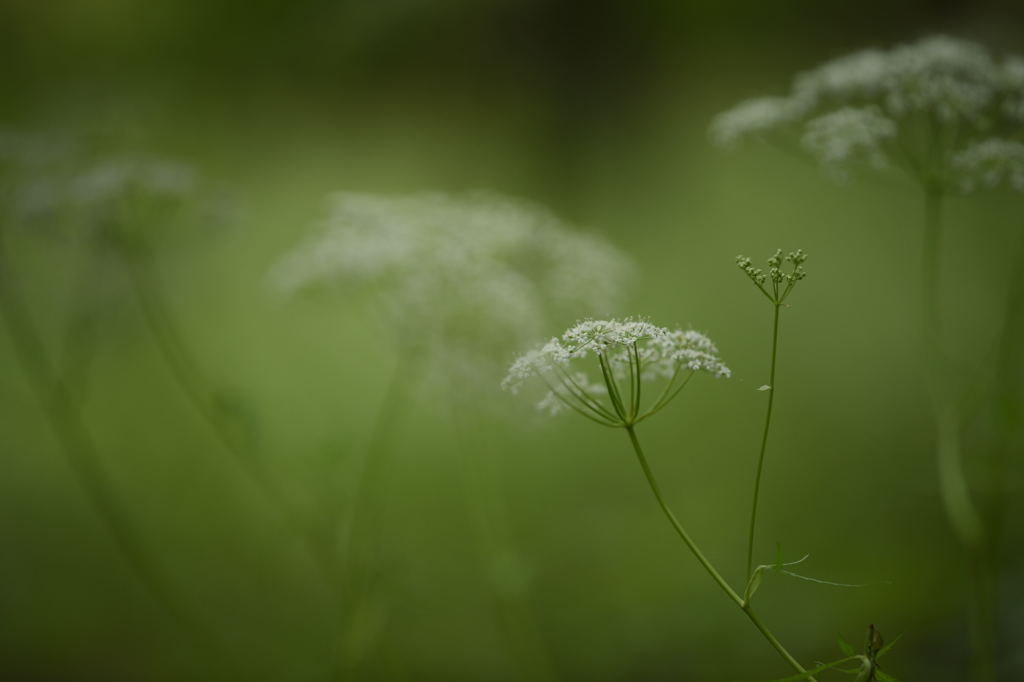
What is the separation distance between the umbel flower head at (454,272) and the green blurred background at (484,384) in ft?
0.58

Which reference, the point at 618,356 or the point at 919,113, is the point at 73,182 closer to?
the point at 618,356

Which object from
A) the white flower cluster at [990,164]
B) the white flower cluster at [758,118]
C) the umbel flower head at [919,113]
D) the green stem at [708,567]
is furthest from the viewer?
the white flower cluster at [758,118]

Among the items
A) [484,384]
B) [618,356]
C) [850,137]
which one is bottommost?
[618,356]

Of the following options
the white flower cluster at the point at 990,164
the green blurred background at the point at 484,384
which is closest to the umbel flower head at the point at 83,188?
the green blurred background at the point at 484,384

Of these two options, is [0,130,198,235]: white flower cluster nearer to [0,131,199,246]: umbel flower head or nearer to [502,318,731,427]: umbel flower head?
[0,131,199,246]: umbel flower head

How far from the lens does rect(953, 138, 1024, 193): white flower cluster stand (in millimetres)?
1271

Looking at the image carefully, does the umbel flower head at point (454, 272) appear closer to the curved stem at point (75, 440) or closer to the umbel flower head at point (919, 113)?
the umbel flower head at point (919, 113)

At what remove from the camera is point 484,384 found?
78.6 inches

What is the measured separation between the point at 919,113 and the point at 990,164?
0.88ft

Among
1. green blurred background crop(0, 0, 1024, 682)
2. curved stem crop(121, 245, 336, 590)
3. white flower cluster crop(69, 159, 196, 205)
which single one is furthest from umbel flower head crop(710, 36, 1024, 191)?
curved stem crop(121, 245, 336, 590)

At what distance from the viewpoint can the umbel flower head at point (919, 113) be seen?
143 cm

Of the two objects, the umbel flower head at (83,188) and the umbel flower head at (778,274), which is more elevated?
the umbel flower head at (83,188)

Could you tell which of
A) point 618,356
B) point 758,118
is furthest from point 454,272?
point 618,356

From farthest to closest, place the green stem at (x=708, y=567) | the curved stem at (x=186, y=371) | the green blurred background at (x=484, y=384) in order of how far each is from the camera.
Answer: the curved stem at (x=186, y=371) → the green blurred background at (x=484, y=384) → the green stem at (x=708, y=567)
